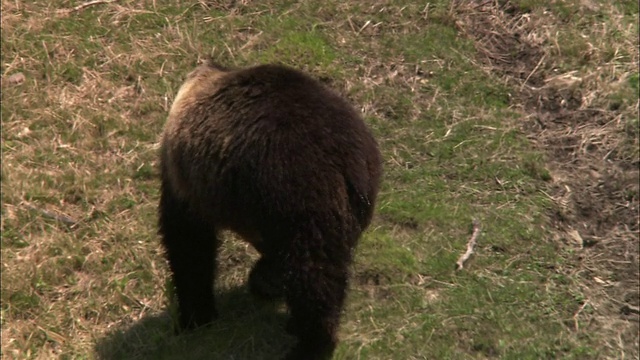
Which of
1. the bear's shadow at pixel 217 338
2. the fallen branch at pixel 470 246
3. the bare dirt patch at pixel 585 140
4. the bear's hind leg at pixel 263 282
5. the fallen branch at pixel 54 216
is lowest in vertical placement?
the fallen branch at pixel 54 216

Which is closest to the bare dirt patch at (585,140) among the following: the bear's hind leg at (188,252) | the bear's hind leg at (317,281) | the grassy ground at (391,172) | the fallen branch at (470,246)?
the grassy ground at (391,172)

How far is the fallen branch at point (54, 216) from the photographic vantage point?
616 cm

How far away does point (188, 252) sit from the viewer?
16.7ft

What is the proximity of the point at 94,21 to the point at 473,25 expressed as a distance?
3.25 metres

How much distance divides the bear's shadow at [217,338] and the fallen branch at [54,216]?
3.40ft

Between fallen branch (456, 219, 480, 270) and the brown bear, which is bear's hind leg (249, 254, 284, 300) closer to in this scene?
the brown bear

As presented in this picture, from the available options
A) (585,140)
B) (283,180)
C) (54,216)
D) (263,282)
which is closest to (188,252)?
(263,282)

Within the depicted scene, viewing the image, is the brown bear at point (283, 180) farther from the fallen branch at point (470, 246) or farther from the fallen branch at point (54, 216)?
the fallen branch at point (54, 216)

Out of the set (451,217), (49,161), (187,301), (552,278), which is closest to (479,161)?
(451,217)

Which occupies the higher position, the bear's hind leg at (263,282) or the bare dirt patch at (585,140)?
the bare dirt patch at (585,140)

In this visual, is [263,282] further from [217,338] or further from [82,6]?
[82,6]

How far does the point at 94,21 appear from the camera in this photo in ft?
25.0

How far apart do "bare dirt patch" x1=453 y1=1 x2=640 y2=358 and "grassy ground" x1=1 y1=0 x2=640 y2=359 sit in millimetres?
14

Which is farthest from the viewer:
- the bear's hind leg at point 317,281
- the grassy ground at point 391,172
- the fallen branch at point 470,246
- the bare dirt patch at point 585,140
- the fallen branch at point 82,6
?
the fallen branch at point 82,6
